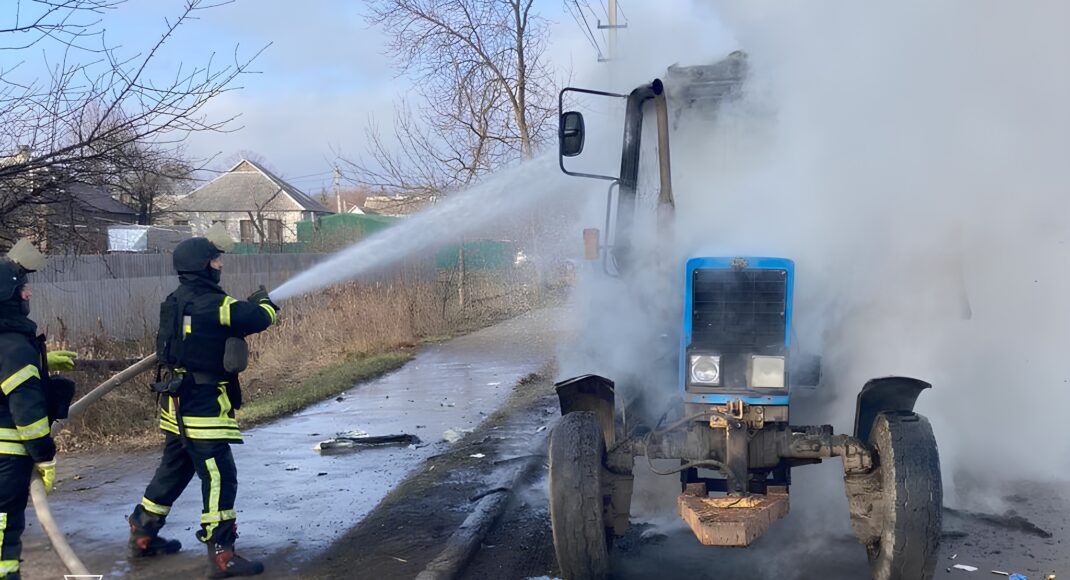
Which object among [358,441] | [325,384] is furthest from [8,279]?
[325,384]

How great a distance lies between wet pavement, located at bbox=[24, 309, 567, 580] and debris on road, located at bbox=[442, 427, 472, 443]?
0.30 ft

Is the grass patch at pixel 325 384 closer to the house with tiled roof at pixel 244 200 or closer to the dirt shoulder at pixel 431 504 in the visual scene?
the dirt shoulder at pixel 431 504

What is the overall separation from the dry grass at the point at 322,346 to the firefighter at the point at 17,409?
4.33 metres

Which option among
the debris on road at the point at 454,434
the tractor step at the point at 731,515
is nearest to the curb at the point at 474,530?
the debris on road at the point at 454,434

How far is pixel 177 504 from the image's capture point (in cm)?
695

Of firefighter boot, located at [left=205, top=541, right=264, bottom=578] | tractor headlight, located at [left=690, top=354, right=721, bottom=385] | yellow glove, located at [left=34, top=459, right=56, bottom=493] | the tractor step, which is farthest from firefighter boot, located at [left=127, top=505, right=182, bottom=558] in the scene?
tractor headlight, located at [left=690, top=354, right=721, bottom=385]

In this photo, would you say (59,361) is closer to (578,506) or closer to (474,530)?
(474,530)

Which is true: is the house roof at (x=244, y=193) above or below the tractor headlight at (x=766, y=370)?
above

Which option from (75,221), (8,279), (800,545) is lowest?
(800,545)

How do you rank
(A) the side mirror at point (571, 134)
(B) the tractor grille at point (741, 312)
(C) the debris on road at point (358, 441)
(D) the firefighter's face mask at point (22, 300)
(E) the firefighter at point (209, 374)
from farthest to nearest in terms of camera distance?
(C) the debris on road at point (358, 441)
(A) the side mirror at point (571, 134)
(E) the firefighter at point (209, 374)
(B) the tractor grille at point (741, 312)
(D) the firefighter's face mask at point (22, 300)

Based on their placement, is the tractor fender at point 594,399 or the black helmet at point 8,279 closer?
the black helmet at point 8,279

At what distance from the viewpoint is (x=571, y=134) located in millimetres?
5750

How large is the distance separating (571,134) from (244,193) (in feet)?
178

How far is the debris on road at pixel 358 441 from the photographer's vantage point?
345 inches
